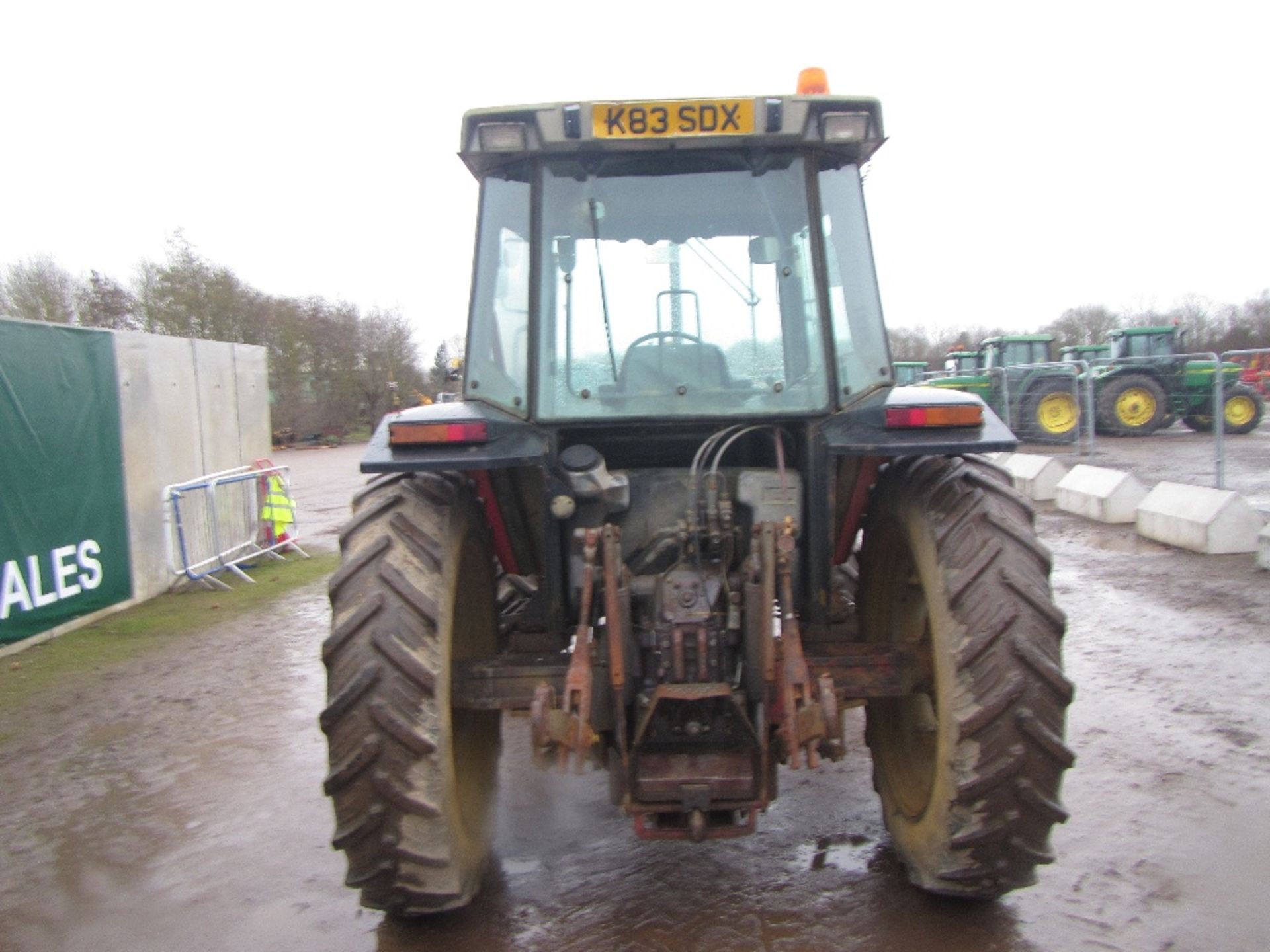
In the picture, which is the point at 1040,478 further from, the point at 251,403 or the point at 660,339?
the point at 660,339

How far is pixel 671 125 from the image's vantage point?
3.33 meters

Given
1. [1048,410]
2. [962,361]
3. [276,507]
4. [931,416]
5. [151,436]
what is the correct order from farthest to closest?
[962,361], [1048,410], [276,507], [151,436], [931,416]

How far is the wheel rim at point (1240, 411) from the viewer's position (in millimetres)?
21516

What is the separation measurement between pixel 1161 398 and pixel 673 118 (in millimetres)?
20742

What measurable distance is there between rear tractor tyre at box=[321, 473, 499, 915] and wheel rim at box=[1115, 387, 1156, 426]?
21.0m

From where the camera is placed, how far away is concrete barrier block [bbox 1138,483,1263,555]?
884cm

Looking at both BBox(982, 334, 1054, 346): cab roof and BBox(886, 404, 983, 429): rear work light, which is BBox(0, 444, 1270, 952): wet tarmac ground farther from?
BBox(982, 334, 1054, 346): cab roof

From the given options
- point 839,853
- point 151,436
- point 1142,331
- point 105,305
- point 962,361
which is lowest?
point 839,853

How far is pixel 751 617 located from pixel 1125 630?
473cm

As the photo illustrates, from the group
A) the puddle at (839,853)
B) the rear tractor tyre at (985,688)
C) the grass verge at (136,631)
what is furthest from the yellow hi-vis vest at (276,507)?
the rear tractor tyre at (985,688)

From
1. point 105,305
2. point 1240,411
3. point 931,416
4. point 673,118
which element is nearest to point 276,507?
point 673,118

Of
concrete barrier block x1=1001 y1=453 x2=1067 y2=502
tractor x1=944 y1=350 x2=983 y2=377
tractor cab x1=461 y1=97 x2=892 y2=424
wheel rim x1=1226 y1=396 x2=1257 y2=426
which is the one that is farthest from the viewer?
tractor x1=944 y1=350 x2=983 y2=377

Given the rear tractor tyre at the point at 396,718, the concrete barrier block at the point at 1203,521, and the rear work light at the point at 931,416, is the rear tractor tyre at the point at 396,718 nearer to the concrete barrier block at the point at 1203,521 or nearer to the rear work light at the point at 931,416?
the rear work light at the point at 931,416

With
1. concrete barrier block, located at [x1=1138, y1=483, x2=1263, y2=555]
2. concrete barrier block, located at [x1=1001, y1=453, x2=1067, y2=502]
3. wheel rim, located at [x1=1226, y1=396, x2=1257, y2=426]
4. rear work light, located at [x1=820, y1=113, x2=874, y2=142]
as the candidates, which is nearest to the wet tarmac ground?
rear work light, located at [x1=820, y1=113, x2=874, y2=142]
